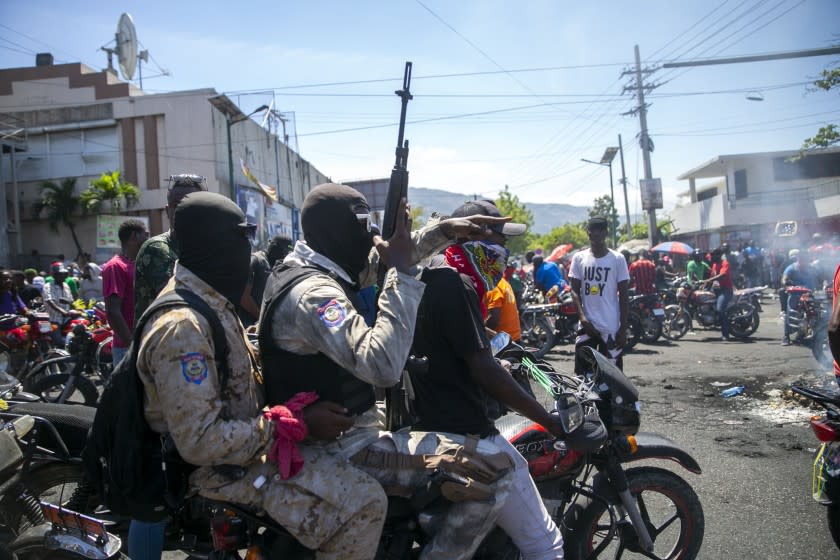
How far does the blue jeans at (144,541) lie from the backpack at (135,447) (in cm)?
55

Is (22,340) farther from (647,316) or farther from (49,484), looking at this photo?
(647,316)

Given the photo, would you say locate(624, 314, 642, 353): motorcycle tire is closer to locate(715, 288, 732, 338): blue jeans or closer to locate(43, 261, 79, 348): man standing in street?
locate(715, 288, 732, 338): blue jeans

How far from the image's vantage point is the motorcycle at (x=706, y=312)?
11.9m

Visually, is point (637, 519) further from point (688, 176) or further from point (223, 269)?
point (688, 176)

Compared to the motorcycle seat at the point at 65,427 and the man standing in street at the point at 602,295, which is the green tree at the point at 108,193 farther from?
the motorcycle seat at the point at 65,427

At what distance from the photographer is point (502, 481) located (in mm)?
2145

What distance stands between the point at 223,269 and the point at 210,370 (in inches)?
14.8

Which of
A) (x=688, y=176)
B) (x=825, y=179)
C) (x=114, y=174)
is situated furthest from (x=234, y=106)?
(x=825, y=179)

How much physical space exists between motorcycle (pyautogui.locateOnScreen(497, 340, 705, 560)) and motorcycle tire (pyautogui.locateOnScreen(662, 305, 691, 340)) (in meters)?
10.2

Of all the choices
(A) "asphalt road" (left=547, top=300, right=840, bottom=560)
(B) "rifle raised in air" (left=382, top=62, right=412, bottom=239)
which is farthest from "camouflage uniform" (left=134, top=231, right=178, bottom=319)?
(A) "asphalt road" (left=547, top=300, right=840, bottom=560)

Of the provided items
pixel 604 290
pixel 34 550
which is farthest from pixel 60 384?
pixel 604 290

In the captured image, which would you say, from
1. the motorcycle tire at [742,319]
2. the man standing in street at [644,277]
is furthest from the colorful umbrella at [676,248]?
the man standing in street at [644,277]

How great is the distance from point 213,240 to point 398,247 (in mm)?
631

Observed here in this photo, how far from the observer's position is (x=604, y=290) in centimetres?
551
